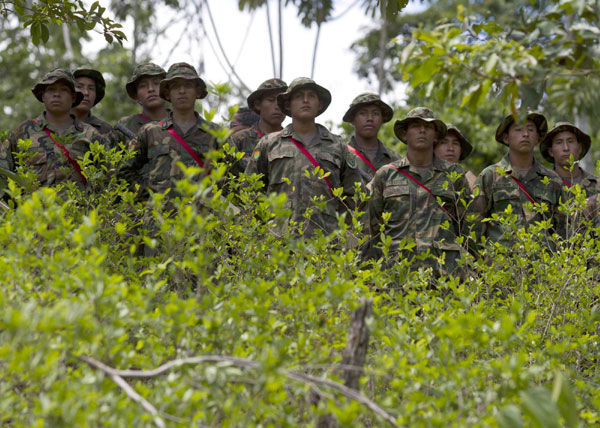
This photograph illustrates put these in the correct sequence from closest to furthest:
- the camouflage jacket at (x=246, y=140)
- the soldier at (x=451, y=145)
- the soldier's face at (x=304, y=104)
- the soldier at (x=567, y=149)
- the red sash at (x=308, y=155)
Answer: the red sash at (x=308, y=155)
the soldier's face at (x=304, y=104)
the camouflage jacket at (x=246, y=140)
the soldier at (x=567, y=149)
the soldier at (x=451, y=145)

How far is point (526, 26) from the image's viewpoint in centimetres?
315

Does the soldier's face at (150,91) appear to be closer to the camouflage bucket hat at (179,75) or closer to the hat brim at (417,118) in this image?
the camouflage bucket hat at (179,75)

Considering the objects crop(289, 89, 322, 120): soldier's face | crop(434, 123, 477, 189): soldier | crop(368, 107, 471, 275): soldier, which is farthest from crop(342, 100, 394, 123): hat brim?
crop(289, 89, 322, 120): soldier's face

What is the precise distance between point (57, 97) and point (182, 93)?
103cm

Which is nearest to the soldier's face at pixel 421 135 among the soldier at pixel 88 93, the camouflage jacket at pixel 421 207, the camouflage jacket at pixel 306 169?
the camouflage jacket at pixel 421 207

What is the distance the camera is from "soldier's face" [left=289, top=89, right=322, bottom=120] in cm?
563

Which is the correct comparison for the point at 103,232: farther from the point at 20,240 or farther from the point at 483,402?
the point at 483,402

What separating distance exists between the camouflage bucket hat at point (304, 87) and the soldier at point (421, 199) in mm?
677

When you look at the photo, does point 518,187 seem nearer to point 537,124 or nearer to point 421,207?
point 537,124

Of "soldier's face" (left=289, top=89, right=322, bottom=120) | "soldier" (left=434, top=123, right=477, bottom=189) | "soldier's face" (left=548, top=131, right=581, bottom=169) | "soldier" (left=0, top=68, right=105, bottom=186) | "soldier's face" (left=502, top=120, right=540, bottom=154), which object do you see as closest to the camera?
"soldier" (left=0, top=68, right=105, bottom=186)

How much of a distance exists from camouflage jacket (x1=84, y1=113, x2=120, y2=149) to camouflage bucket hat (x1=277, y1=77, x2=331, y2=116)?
4.65 ft

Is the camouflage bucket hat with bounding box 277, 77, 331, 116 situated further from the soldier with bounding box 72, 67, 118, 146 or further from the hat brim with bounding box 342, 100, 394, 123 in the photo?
the soldier with bounding box 72, 67, 118, 146

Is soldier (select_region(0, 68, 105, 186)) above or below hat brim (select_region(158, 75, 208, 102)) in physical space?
below

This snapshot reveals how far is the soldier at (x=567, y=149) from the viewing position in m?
6.57
